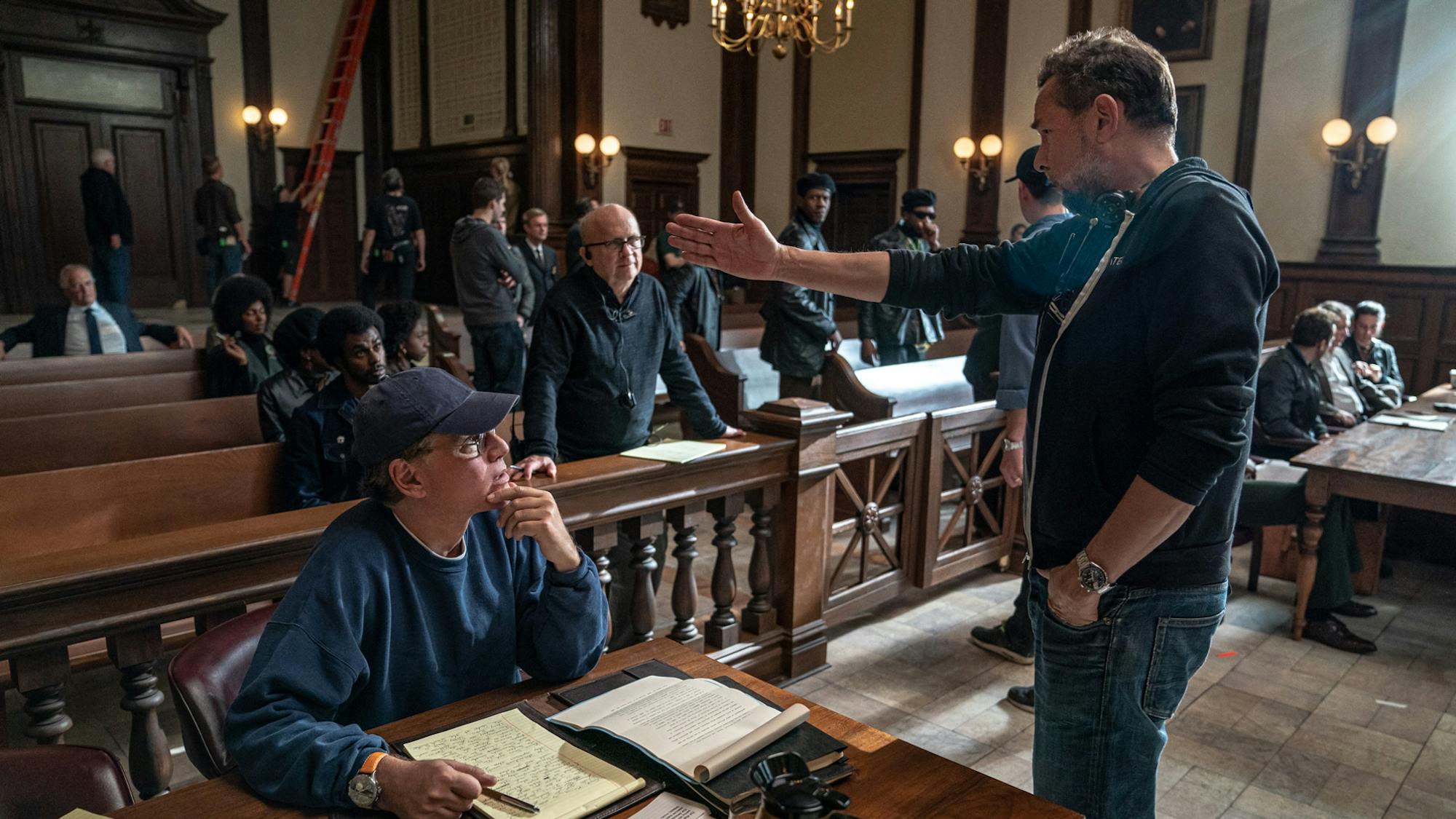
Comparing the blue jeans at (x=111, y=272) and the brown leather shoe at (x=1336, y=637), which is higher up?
the blue jeans at (x=111, y=272)

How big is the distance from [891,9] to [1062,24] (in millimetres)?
2018

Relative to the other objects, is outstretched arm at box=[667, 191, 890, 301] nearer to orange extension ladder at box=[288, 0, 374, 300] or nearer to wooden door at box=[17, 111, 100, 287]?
orange extension ladder at box=[288, 0, 374, 300]

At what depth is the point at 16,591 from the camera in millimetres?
1597

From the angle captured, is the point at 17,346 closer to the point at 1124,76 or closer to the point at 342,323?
the point at 342,323

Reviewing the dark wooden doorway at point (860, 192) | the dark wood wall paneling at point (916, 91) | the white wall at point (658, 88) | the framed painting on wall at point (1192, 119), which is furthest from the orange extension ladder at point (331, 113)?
the framed painting on wall at point (1192, 119)

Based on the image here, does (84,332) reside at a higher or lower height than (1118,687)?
higher

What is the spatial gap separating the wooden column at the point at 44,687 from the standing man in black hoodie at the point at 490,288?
420cm

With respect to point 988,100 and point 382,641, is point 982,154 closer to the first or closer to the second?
point 988,100

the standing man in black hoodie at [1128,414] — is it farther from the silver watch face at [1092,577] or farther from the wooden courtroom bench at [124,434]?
the wooden courtroom bench at [124,434]

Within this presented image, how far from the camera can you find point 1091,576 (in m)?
1.47

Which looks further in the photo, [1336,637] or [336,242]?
[336,242]

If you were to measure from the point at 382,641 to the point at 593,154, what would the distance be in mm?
9540

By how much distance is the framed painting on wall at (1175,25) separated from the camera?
351 inches

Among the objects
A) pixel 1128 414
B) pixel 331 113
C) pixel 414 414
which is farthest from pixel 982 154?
pixel 414 414
